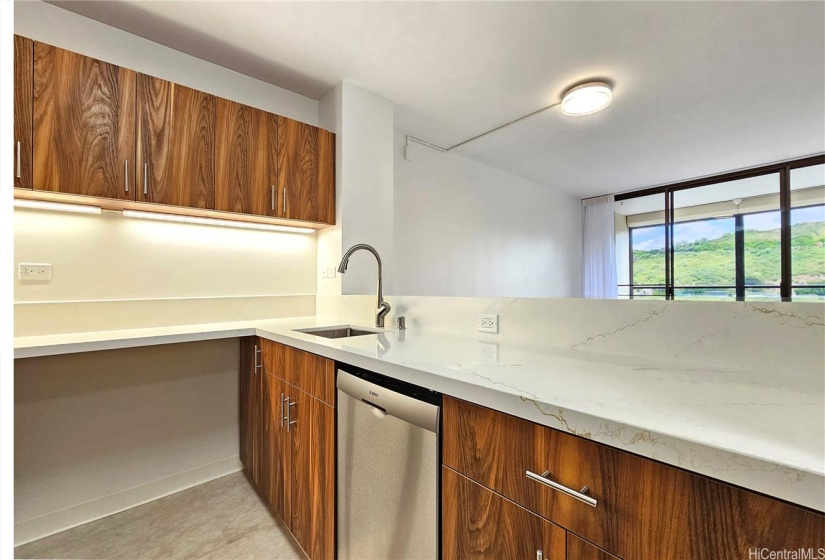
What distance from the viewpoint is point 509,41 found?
6.54 ft

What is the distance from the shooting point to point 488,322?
142 cm

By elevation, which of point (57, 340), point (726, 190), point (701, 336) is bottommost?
point (57, 340)

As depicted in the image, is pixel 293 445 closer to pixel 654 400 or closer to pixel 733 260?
pixel 654 400

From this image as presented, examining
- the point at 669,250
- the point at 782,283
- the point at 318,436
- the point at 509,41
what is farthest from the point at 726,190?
the point at 318,436

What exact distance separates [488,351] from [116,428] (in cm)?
207

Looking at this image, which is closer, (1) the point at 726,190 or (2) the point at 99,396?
(2) the point at 99,396

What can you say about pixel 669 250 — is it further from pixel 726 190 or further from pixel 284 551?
pixel 284 551

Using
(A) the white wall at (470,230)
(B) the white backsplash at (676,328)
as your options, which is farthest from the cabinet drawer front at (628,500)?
(A) the white wall at (470,230)

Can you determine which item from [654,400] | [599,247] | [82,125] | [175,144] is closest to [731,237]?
[599,247]

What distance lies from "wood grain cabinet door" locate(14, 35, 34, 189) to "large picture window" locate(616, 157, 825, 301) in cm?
639

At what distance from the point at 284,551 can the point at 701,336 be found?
5.92 ft

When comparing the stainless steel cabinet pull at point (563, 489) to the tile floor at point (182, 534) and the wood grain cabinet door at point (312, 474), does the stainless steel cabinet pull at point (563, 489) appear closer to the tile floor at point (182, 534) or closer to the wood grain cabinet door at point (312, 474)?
the wood grain cabinet door at point (312, 474)

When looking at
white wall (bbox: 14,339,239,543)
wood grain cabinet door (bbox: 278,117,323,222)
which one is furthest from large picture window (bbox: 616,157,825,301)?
white wall (bbox: 14,339,239,543)

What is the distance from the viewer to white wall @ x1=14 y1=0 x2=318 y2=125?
64.9 inches
